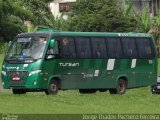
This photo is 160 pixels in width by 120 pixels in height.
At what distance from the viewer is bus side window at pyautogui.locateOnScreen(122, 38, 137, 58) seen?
98.2ft

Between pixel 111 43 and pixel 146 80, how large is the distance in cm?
308

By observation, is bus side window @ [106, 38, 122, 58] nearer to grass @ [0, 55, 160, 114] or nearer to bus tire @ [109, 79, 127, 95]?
bus tire @ [109, 79, 127, 95]

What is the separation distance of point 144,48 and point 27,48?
6.99 meters

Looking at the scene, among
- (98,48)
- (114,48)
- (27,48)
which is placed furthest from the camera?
(114,48)

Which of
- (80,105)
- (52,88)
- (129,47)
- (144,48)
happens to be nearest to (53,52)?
(52,88)

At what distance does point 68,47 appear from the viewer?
27.1 meters

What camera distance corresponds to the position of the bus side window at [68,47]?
26812mm

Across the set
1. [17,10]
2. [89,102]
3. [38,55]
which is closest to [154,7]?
[17,10]

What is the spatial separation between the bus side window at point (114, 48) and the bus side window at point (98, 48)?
0.24 metres

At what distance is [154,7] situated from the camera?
Result: 7362 cm

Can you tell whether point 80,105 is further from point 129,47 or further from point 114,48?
point 129,47

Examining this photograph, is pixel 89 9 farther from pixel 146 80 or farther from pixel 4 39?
pixel 146 80

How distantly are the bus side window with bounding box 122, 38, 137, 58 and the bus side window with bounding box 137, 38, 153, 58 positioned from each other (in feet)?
1.16

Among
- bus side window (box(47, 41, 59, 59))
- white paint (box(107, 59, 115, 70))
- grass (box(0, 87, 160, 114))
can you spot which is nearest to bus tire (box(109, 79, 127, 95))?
white paint (box(107, 59, 115, 70))
